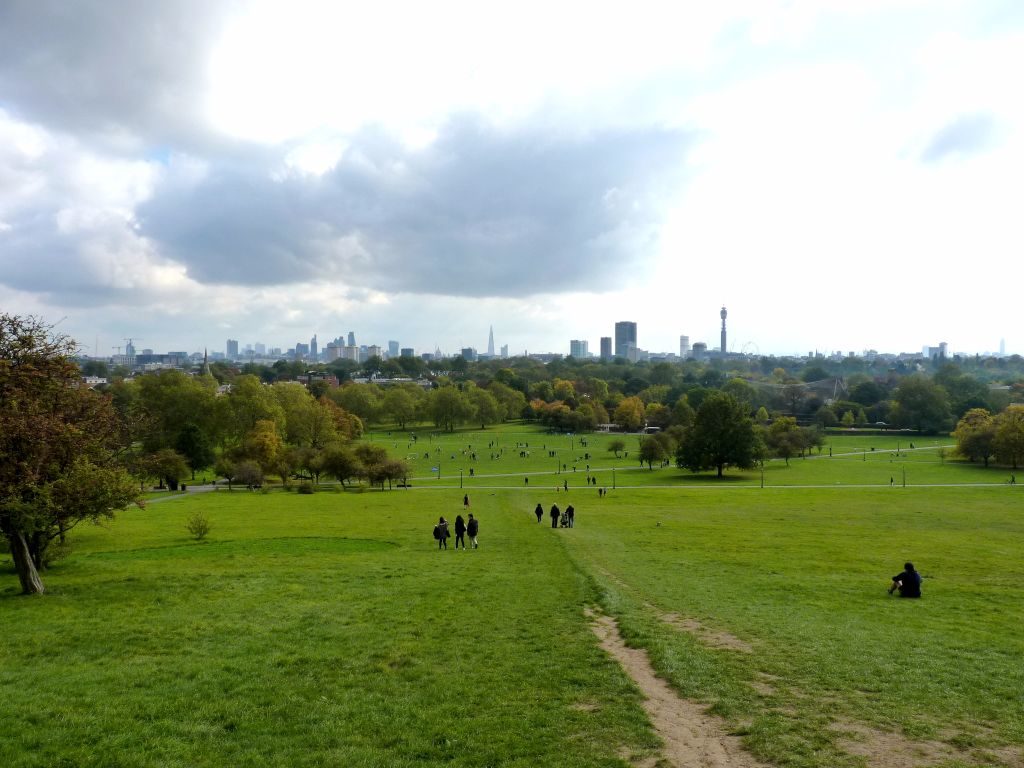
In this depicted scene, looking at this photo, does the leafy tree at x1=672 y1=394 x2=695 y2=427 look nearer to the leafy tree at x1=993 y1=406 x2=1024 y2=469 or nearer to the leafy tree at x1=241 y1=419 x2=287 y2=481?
the leafy tree at x1=993 y1=406 x2=1024 y2=469

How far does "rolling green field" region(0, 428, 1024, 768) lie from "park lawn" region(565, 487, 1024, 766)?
66mm

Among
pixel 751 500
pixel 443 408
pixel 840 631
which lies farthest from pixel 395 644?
pixel 443 408

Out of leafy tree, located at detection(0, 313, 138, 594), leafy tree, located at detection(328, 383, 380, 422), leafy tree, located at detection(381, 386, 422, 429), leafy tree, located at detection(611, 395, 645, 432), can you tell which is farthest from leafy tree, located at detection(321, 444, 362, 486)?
leafy tree, located at detection(611, 395, 645, 432)

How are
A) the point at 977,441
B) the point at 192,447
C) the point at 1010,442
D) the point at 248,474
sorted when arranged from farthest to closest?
the point at 977,441 < the point at 1010,442 < the point at 192,447 < the point at 248,474

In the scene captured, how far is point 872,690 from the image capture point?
1042cm

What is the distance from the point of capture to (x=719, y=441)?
227ft

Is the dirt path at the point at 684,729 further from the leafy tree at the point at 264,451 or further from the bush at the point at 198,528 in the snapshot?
the leafy tree at the point at 264,451

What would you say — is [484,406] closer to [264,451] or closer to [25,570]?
[264,451]

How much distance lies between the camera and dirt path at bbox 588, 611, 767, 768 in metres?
8.09

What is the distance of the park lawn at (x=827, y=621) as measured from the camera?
30.6 feet

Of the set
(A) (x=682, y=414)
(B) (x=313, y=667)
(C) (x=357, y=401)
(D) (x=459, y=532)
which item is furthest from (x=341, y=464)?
(C) (x=357, y=401)

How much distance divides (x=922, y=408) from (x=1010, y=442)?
2052 inches

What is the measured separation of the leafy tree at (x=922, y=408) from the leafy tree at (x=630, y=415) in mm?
47987

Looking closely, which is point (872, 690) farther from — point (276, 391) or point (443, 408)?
point (443, 408)
